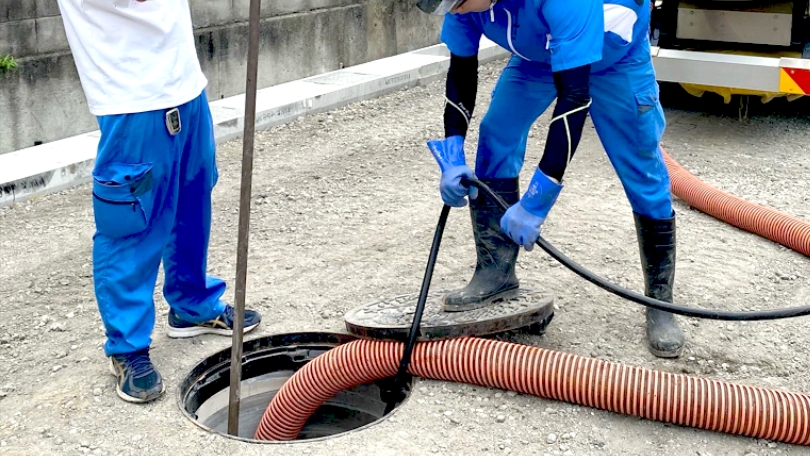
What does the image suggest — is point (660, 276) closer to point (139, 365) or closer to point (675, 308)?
point (675, 308)

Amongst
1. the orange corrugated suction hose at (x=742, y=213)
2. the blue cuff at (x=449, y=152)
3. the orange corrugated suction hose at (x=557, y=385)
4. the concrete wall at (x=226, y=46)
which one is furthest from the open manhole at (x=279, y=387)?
the concrete wall at (x=226, y=46)

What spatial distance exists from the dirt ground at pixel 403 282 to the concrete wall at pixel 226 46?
0.82m

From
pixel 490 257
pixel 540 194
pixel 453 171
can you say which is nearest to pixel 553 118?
pixel 540 194

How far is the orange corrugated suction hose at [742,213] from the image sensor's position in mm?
4383

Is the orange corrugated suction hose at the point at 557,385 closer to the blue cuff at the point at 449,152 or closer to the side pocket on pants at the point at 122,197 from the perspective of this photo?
the blue cuff at the point at 449,152

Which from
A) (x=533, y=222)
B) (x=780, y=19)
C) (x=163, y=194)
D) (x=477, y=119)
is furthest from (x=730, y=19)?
(x=163, y=194)

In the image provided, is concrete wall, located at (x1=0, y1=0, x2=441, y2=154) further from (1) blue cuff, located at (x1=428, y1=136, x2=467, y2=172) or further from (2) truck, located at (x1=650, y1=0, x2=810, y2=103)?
(1) blue cuff, located at (x1=428, y1=136, x2=467, y2=172)

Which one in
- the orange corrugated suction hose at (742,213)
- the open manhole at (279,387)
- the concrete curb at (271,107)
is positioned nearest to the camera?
the open manhole at (279,387)

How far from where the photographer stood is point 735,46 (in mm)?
6477

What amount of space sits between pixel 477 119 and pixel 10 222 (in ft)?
11.4

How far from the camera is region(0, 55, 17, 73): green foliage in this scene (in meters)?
5.54

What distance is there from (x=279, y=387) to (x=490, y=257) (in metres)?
1.02

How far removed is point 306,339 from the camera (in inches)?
144

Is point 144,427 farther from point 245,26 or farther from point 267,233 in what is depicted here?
point 245,26
